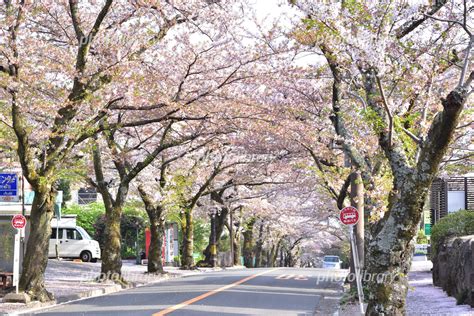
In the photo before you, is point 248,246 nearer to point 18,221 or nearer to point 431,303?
point 431,303

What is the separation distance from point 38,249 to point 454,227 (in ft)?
45.0

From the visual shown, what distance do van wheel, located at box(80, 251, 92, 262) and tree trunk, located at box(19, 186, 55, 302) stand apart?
24.6m

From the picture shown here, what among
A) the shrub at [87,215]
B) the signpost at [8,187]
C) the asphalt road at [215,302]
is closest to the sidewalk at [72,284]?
the asphalt road at [215,302]

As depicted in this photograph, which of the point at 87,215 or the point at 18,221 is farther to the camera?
the point at 87,215

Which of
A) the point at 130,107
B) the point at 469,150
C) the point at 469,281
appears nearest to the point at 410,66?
the point at 469,281

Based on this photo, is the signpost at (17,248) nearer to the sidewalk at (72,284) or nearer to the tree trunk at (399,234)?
the sidewalk at (72,284)

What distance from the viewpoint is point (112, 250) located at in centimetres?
2397

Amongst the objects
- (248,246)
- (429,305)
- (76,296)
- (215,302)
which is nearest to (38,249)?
(76,296)

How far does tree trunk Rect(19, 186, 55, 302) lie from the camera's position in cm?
1678

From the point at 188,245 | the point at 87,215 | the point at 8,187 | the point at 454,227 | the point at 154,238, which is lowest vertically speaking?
the point at 188,245

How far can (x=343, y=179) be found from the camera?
74.7ft

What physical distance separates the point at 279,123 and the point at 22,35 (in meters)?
8.83

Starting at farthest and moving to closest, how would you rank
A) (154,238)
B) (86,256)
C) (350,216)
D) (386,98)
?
(86,256), (154,238), (350,216), (386,98)

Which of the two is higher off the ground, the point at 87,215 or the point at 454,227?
the point at 87,215
